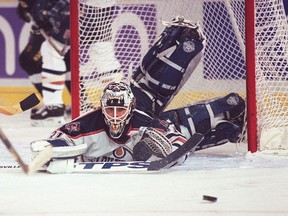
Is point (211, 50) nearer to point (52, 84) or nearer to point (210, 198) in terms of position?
point (52, 84)

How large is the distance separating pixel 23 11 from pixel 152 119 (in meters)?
2.86

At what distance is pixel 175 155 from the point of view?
4457mm

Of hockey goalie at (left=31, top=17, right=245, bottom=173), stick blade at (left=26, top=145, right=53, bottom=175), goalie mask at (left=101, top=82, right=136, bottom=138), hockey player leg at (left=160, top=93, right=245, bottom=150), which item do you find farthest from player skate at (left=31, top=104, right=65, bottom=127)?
stick blade at (left=26, top=145, right=53, bottom=175)

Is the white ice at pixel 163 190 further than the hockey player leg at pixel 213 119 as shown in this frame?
No

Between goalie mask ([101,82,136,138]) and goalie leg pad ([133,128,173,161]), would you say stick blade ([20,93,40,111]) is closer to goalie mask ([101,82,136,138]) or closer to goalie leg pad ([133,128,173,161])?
goalie mask ([101,82,136,138])

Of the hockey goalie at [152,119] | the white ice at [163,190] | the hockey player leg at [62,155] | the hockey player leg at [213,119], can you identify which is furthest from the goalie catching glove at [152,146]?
the hockey player leg at [213,119]

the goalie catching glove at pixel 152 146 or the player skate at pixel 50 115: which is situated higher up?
the goalie catching glove at pixel 152 146

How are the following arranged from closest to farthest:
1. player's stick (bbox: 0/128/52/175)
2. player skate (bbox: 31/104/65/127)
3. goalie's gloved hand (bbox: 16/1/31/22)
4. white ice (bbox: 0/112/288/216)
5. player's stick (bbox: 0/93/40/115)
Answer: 1. player's stick (bbox: 0/128/52/175)
2. white ice (bbox: 0/112/288/216)
3. player's stick (bbox: 0/93/40/115)
4. player skate (bbox: 31/104/65/127)
5. goalie's gloved hand (bbox: 16/1/31/22)

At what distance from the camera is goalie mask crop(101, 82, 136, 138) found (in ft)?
14.6

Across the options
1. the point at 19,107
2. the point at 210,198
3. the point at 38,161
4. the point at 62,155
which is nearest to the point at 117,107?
the point at 62,155

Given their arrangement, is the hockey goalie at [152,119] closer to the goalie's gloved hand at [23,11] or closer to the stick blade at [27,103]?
the stick blade at [27,103]

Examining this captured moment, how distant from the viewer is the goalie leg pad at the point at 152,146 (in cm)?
450

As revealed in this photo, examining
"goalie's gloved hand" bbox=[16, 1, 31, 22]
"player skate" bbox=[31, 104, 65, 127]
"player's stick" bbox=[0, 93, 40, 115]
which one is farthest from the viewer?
"goalie's gloved hand" bbox=[16, 1, 31, 22]

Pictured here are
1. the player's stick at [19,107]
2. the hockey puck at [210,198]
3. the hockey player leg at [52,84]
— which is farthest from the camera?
the hockey player leg at [52,84]
